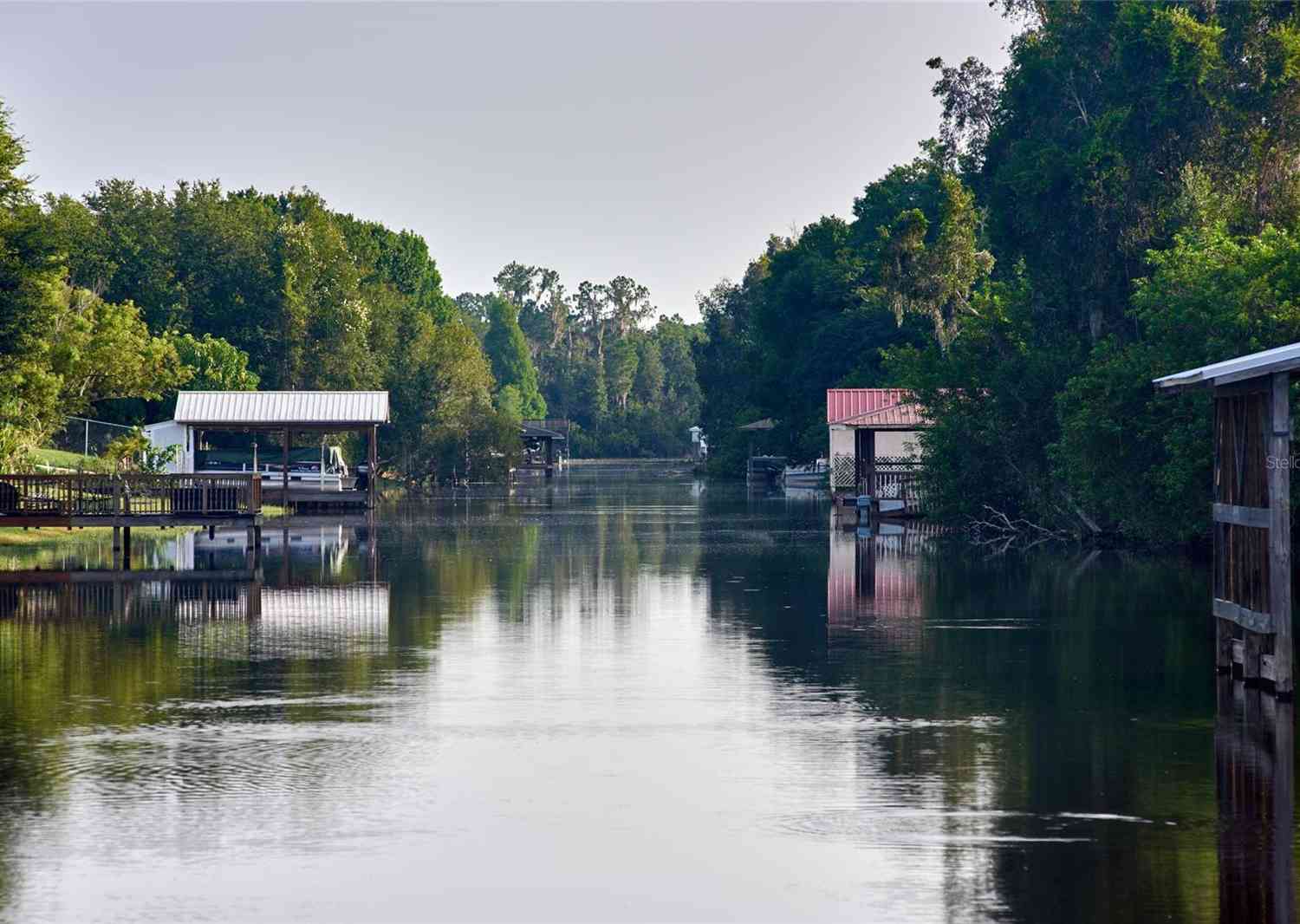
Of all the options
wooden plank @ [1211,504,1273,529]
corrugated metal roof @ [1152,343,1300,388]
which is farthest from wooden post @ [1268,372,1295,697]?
corrugated metal roof @ [1152,343,1300,388]

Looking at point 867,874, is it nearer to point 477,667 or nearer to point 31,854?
point 31,854

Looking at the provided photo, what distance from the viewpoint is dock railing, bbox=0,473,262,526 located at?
132 ft

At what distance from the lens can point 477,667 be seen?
21.8 meters

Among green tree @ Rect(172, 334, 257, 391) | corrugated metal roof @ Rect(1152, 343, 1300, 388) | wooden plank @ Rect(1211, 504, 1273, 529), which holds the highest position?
green tree @ Rect(172, 334, 257, 391)

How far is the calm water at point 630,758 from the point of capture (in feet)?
37.2

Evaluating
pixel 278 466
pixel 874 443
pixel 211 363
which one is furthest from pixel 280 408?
pixel 874 443

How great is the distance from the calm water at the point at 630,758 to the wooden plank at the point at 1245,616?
2.72 ft

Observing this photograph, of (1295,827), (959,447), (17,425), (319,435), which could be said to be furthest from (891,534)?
(319,435)

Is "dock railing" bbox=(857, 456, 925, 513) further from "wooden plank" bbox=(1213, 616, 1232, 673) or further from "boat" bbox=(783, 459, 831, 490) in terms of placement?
"wooden plank" bbox=(1213, 616, 1232, 673)

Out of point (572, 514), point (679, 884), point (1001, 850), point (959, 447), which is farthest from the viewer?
point (572, 514)

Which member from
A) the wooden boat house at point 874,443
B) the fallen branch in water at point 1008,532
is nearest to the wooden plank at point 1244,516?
the fallen branch in water at point 1008,532

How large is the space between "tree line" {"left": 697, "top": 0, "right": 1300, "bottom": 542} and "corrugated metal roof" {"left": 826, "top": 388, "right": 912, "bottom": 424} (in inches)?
558

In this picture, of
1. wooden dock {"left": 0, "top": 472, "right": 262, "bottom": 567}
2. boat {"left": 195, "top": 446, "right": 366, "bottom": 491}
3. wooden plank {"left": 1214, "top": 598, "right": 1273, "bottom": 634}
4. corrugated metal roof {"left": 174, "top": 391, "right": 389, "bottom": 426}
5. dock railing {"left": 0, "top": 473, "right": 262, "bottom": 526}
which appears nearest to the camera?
wooden plank {"left": 1214, "top": 598, "right": 1273, "bottom": 634}

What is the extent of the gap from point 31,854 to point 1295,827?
927cm
